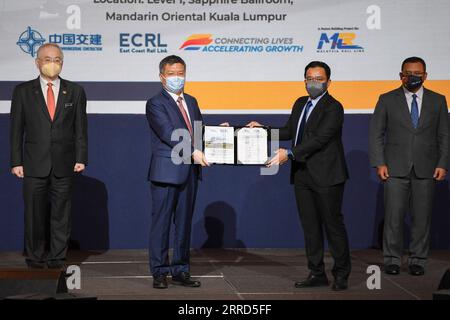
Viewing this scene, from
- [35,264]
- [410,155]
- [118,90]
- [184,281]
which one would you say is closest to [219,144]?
[184,281]

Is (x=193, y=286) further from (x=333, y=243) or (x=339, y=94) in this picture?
(x=339, y=94)

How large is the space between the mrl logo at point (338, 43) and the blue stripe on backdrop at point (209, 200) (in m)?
0.65

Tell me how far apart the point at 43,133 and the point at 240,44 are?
7.07ft

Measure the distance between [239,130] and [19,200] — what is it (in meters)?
2.80

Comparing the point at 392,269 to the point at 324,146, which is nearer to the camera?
the point at 324,146

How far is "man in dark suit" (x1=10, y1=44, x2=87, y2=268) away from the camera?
692cm

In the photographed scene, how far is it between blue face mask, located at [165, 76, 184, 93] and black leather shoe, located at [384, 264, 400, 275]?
2190mm

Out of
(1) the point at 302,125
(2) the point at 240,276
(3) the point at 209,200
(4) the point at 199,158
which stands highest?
(1) the point at 302,125

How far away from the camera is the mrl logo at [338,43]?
26.6 feet

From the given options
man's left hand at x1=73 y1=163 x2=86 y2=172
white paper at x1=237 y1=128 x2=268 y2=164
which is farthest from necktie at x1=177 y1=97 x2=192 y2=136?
man's left hand at x1=73 y1=163 x2=86 y2=172

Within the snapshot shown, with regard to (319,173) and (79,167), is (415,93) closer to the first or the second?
(319,173)

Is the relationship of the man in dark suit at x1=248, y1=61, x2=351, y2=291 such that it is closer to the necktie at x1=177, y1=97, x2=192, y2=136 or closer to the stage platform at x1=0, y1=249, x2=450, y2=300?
the stage platform at x1=0, y1=249, x2=450, y2=300

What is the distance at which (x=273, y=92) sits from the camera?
815cm

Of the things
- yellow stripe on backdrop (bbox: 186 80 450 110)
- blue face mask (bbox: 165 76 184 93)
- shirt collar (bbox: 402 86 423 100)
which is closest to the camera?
blue face mask (bbox: 165 76 184 93)
